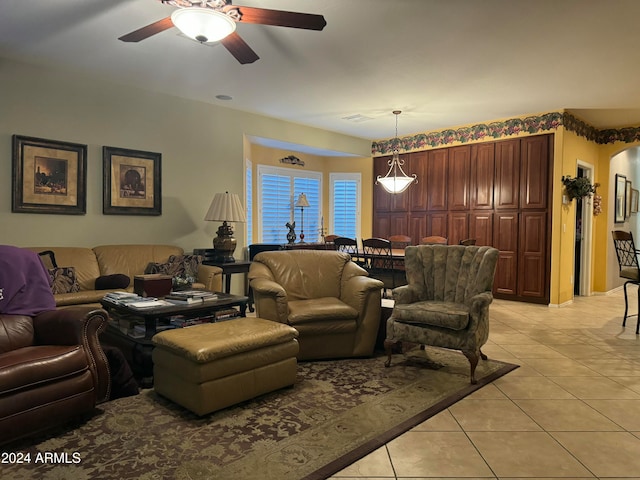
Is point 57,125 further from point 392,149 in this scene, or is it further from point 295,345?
point 392,149

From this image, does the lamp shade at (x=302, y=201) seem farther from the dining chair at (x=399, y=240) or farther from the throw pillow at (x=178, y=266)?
the throw pillow at (x=178, y=266)

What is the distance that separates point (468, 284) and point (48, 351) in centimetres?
294

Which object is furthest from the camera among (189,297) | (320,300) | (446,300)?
(320,300)

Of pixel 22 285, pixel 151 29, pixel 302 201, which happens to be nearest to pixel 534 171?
pixel 302 201

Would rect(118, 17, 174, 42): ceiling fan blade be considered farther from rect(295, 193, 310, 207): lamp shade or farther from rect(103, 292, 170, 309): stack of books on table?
rect(295, 193, 310, 207): lamp shade

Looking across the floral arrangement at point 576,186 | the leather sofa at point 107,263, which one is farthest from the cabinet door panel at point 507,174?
the leather sofa at point 107,263

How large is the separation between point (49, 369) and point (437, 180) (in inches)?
240

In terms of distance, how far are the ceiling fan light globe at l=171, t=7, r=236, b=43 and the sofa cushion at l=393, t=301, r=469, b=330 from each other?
229 centimetres

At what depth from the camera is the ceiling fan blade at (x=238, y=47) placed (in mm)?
2674

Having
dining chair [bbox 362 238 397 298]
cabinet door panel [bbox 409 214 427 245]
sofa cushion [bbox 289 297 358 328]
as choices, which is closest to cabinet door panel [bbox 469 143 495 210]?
cabinet door panel [bbox 409 214 427 245]

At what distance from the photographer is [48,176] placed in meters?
4.29

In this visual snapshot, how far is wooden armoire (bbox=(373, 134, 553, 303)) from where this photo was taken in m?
5.84

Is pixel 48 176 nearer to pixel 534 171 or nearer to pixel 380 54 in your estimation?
pixel 380 54

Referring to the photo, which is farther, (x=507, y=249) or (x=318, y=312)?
(x=507, y=249)
